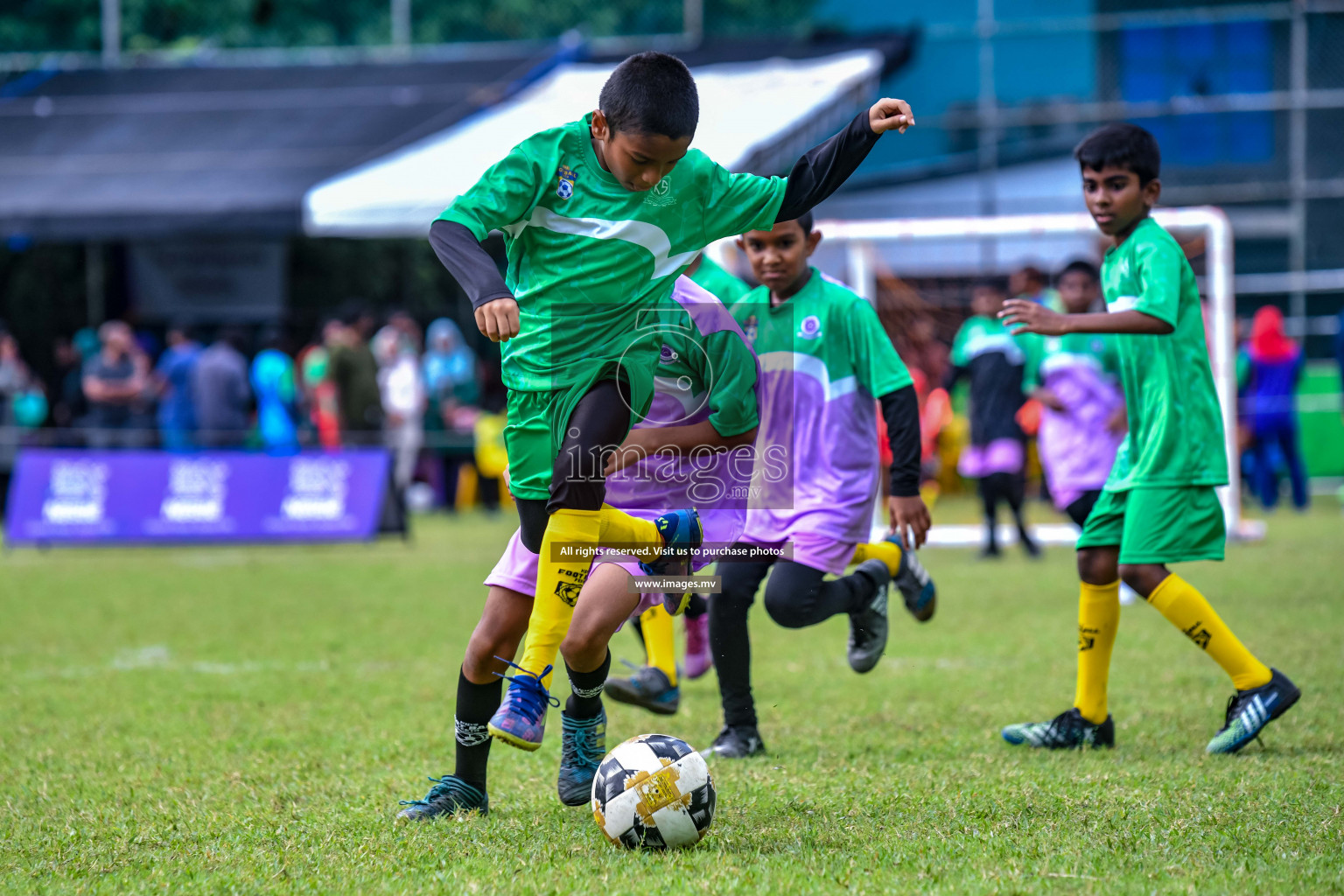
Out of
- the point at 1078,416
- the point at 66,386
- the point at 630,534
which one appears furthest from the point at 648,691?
the point at 66,386

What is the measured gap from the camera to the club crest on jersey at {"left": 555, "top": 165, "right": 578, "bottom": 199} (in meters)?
3.62

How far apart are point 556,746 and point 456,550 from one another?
7.93 metres

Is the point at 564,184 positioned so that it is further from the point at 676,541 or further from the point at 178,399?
the point at 178,399

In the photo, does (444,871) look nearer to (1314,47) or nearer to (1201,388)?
(1201,388)

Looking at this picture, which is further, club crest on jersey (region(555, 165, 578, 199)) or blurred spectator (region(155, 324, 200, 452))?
blurred spectator (region(155, 324, 200, 452))

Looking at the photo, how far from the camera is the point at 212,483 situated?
43.3 feet

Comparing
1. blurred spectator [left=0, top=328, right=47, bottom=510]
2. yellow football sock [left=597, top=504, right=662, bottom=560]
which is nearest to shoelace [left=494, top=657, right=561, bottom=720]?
yellow football sock [left=597, top=504, right=662, bottom=560]

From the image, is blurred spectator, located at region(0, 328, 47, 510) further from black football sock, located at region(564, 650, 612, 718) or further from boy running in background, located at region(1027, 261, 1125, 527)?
black football sock, located at region(564, 650, 612, 718)

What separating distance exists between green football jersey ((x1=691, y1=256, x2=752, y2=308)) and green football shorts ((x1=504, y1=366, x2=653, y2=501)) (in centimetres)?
141

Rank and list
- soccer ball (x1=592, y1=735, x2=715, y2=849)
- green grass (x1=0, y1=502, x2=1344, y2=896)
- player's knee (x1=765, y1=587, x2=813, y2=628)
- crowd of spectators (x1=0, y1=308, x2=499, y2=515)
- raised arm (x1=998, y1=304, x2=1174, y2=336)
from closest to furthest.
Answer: green grass (x1=0, y1=502, x2=1344, y2=896), soccer ball (x1=592, y1=735, x2=715, y2=849), raised arm (x1=998, y1=304, x2=1174, y2=336), player's knee (x1=765, y1=587, x2=813, y2=628), crowd of spectators (x1=0, y1=308, x2=499, y2=515)

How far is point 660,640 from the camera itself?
207 inches

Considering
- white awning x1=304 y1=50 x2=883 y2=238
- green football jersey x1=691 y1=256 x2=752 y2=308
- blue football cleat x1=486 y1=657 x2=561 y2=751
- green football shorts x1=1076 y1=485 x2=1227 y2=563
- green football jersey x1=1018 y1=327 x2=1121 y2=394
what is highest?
white awning x1=304 y1=50 x2=883 y2=238

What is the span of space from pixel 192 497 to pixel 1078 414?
818 centimetres

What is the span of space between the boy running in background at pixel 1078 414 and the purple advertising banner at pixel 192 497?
21.8 feet
